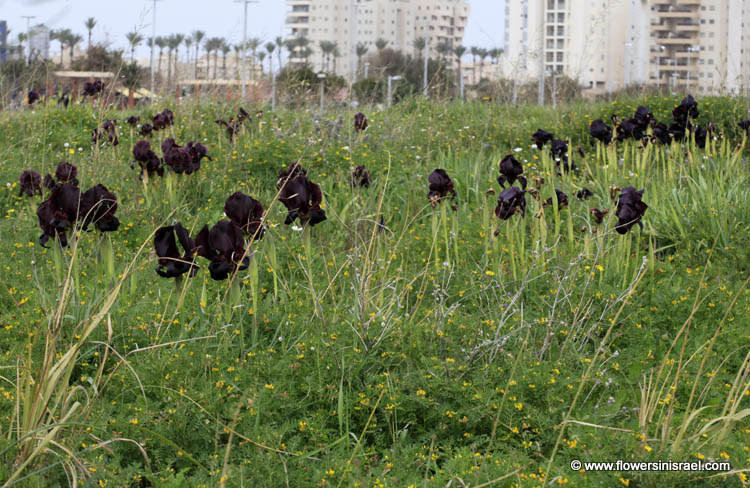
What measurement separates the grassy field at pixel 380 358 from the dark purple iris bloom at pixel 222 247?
0.19 m

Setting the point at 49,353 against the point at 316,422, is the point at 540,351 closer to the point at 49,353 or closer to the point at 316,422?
the point at 316,422

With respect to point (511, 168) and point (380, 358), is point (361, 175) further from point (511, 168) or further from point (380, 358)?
point (380, 358)

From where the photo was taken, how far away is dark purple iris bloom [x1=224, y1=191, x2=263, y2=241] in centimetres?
323

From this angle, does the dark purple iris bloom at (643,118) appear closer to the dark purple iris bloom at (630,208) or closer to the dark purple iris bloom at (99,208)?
the dark purple iris bloom at (630,208)

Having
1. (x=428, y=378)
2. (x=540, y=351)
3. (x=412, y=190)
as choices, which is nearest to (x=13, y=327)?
(x=428, y=378)

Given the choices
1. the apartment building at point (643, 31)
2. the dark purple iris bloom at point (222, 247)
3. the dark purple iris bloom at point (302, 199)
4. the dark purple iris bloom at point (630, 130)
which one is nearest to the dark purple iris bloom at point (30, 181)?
the dark purple iris bloom at point (302, 199)

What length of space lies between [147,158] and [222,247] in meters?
2.38

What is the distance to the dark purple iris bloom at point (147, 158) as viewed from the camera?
5088 millimetres

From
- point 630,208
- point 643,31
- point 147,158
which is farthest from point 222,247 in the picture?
point 643,31

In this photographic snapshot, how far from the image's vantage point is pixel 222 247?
3.05m

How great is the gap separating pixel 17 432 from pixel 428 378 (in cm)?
148

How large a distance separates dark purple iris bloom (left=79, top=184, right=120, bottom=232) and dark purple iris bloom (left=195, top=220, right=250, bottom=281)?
1.95 feet

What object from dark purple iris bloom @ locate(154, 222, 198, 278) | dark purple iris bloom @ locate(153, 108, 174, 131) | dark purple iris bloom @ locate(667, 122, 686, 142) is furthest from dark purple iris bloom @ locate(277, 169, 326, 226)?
dark purple iris bloom @ locate(667, 122, 686, 142)

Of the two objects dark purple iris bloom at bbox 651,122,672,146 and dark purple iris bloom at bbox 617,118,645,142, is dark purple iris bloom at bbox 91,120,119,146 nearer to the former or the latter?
dark purple iris bloom at bbox 617,118,645,142
